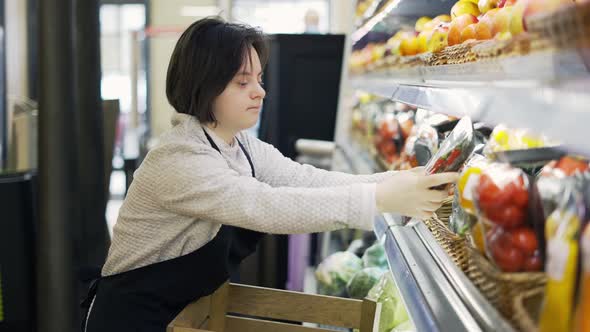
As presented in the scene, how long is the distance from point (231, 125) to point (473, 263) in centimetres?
70

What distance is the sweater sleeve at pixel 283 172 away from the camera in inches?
69.4

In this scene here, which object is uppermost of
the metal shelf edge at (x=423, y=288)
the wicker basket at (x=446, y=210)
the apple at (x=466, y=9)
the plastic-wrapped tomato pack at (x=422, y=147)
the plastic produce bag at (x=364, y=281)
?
the apple at (x=466, y=9)

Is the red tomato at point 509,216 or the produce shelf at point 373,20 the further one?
the produce shelf at point 373,20

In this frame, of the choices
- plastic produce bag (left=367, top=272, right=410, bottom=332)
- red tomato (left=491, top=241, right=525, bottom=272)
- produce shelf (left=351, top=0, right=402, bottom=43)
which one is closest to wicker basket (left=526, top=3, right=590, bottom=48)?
red tomato (left=491, top=241, right=525, bottom=272)

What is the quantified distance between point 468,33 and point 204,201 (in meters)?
0.66

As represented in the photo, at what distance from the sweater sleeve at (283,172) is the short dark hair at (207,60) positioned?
27cm

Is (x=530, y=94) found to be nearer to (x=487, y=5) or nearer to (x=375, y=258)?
(x=487, y=5)

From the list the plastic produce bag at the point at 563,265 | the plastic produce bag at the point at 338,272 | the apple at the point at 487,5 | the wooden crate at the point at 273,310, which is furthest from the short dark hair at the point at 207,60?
the plastic produce bag at the point at 338,272

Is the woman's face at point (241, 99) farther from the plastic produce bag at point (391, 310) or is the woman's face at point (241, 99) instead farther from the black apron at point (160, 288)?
the plastic produce bag at point (391, 310)

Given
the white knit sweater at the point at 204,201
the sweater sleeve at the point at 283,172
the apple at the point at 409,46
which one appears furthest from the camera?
the apple at the point at 409,46

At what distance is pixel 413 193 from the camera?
1.25 metres

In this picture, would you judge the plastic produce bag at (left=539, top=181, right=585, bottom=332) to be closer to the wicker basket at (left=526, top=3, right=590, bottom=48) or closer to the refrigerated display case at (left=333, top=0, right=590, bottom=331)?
the refrigerated display case at (left=333, top=0, right=590, bottom=331)

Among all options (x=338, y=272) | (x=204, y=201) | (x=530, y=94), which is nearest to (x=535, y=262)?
(x=530, y=94)

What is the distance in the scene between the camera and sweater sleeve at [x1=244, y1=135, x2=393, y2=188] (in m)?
1.76
